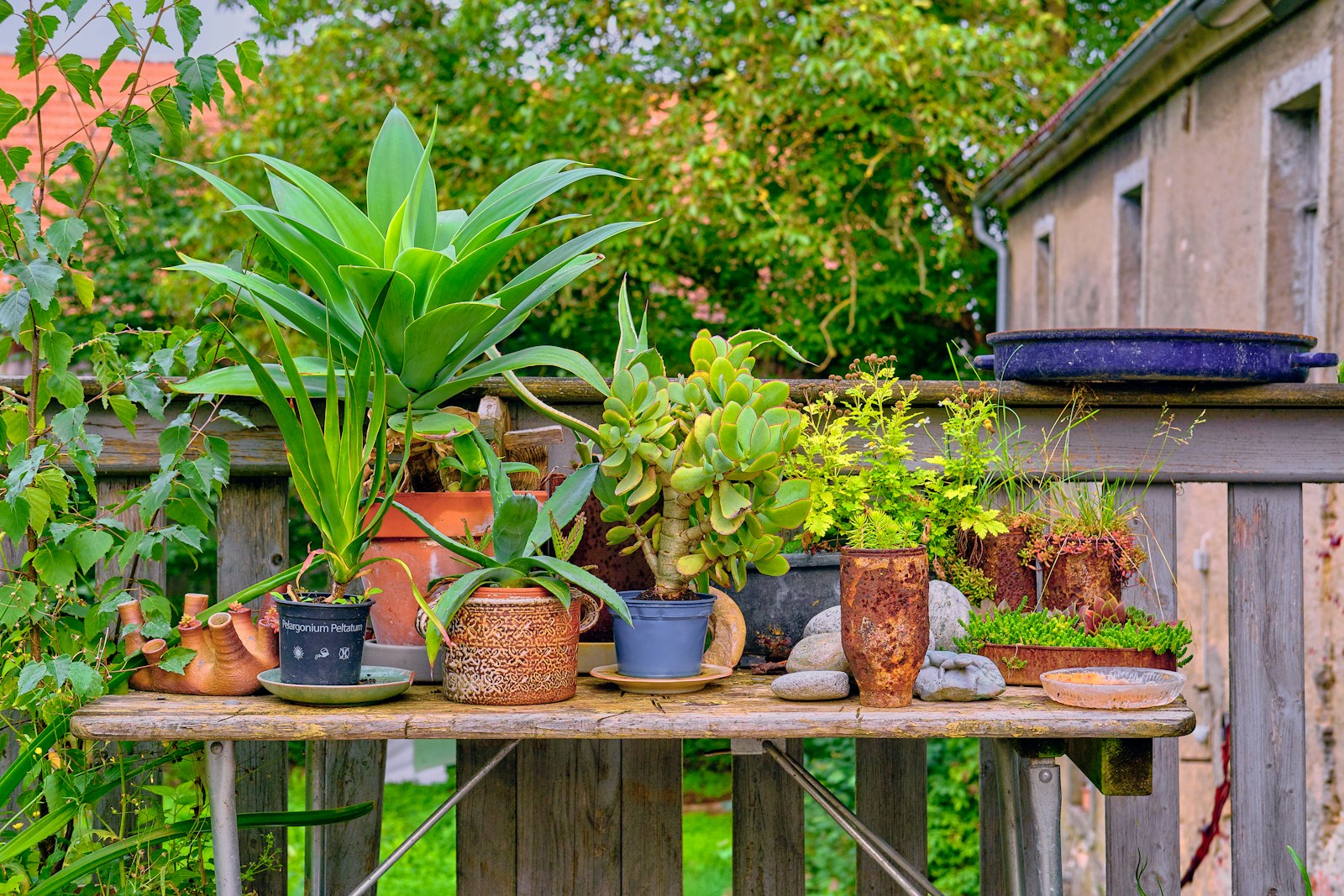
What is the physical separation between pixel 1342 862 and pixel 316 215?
11.9ft

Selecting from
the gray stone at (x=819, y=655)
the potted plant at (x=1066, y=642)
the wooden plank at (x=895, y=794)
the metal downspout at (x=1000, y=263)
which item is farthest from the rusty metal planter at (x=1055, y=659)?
the metal downspout at (x=1000, y=263)

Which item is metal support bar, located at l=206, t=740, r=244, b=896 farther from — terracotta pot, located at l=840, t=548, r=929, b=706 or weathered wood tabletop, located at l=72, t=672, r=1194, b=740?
terracotta pot, located at l=840, t=548, r=929, b=706

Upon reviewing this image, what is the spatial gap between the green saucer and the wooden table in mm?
14

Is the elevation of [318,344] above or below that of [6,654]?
above

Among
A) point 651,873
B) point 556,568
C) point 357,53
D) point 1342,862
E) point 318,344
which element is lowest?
point 1342,862

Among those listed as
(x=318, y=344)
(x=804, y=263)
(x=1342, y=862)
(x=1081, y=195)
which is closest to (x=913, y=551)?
(x=318, y=344)

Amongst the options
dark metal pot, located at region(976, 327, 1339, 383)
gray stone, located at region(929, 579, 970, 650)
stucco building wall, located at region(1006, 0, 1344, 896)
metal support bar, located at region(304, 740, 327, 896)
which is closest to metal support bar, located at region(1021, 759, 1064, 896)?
gray stone, located at region(929, 579, 970, 650)

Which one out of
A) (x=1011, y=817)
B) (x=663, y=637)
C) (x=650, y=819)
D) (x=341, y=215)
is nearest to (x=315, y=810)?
(x=650, y=819)

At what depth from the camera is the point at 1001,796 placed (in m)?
1.63

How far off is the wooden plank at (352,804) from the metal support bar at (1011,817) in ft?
3.43

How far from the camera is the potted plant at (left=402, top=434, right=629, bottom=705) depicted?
59.4 inches

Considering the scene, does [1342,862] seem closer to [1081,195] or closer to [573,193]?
[1081,195]

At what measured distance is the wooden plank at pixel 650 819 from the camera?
6.88ft

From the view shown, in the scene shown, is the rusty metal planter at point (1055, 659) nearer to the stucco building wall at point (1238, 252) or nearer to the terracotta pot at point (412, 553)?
the terracotta pot at point (412, 553)
